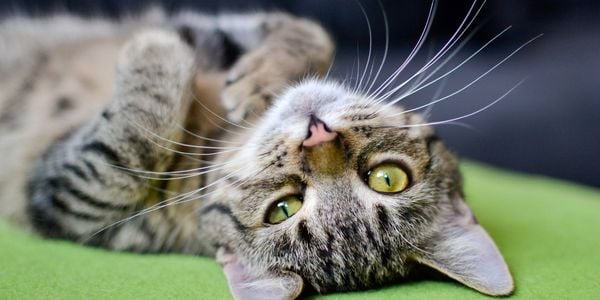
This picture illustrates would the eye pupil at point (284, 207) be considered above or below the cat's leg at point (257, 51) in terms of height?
below

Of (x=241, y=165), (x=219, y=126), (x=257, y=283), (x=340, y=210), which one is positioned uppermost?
(x=219, y=126)

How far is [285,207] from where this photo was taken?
4.36ft

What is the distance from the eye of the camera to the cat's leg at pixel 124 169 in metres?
1.50

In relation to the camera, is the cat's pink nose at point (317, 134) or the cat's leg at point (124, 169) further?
the cat's leg at point (124, 169)

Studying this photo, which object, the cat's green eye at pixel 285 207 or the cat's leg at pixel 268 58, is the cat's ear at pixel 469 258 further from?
the cat's leg at pixel 268 58

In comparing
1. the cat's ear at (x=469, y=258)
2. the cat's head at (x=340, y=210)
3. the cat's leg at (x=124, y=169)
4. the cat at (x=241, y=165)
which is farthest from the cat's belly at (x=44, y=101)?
the cat's ear at (x=469, y=258)

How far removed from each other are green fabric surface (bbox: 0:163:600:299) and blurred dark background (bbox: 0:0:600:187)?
83cm

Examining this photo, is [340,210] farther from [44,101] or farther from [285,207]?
[44,101]

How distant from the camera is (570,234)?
1.69 meters

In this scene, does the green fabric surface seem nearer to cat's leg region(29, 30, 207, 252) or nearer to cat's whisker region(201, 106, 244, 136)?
cat's leg region(29, 30, 207, 252)

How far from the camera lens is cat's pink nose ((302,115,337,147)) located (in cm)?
127

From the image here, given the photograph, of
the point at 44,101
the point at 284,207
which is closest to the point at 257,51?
the point at 284,207

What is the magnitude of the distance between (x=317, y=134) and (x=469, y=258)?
0.42m

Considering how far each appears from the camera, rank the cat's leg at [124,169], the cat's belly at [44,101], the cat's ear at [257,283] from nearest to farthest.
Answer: the cat's ear at [257,283]
the cat's leg at [124,169]
the cat's belly at [44,101]
